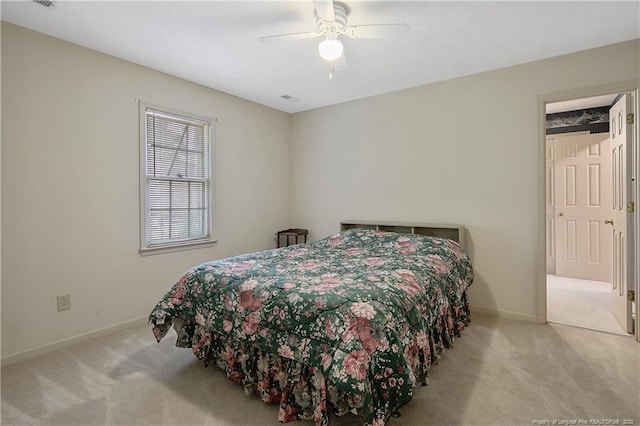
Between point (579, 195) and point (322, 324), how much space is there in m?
4.98

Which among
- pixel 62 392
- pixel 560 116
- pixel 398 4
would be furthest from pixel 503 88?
pixel 62 392

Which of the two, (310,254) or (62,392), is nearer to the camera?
(62,392)

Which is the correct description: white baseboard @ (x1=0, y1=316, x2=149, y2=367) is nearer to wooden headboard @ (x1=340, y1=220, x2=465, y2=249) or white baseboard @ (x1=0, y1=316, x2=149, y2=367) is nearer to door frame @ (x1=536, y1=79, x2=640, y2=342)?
wooden headboard @ (x1=340, y1=220, x2=465, y2=249)

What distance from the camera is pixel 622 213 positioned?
2.81 meters

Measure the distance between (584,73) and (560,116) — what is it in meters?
2.38

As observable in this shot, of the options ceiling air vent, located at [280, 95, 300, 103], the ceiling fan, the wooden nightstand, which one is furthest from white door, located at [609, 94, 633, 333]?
the wooden nightstand

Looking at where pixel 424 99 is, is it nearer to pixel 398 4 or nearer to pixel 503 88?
pixel 503 88

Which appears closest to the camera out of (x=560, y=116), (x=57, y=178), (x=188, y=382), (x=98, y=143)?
(x=188, y=382)

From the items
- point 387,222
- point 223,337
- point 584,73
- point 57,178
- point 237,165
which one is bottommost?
point 223,337

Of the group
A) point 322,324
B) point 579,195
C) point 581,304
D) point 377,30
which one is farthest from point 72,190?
point 579,195

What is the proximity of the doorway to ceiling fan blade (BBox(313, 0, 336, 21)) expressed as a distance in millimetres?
3965

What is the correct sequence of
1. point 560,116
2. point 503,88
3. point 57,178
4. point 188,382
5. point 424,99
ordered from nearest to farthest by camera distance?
point 188,382 < point 57,178 < point 503,88 < point 424,99 < point 560,116

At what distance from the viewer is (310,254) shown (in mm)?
2838

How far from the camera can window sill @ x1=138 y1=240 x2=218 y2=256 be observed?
311cm
